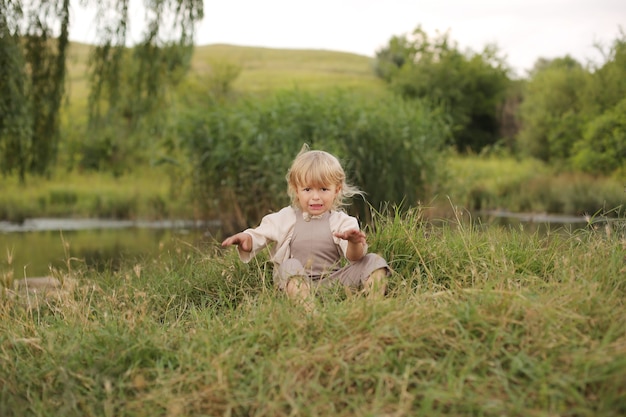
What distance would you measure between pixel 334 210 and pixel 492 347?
6.54 ft

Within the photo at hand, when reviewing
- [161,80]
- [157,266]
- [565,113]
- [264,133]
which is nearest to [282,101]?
[264,133]

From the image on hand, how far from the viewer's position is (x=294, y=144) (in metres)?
11.0

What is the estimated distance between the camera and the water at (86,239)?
9.17 m

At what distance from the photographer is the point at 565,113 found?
66.9 feet

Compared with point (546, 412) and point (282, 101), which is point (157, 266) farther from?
point (282, 101)

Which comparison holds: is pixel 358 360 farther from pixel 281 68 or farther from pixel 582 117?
pixel 281 68

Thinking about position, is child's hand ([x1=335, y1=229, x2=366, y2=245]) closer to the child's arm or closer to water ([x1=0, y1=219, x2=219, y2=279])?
the child's arm

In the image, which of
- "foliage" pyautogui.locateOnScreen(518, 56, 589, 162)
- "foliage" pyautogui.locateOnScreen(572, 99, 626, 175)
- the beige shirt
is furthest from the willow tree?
"foliage" pyautogui.locateOnScreen(518, 56, 589, 162)

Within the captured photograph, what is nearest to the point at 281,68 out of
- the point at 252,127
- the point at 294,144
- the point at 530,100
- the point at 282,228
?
the point at 530,100

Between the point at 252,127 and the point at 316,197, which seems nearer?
the point at 316,197

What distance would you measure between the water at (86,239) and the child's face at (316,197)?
13.2 feet

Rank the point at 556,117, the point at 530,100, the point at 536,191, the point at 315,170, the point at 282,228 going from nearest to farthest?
the point at 315,170, the point at 282,228, the point at 536,191, the point at 556,117, the point at 530,100

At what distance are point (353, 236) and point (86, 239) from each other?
31.0ft

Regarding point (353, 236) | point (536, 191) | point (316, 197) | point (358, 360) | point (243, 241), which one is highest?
point (316, 197)
